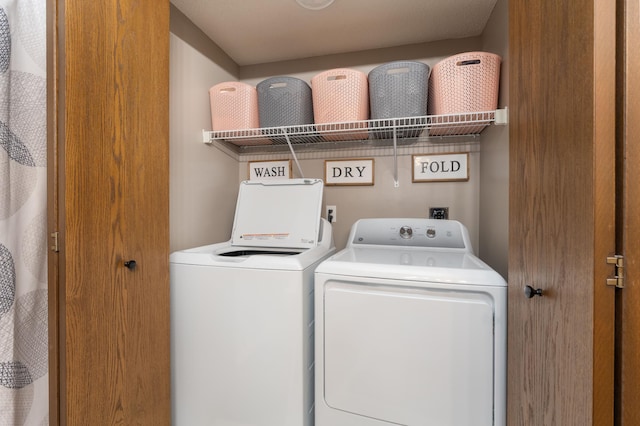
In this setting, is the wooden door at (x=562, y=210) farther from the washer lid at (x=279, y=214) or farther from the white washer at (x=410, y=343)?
the washer lid at (x=279, y=214)

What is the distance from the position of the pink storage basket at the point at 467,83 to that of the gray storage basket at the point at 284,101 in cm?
77

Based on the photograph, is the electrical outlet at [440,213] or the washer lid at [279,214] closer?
the washer lid at [279,214]

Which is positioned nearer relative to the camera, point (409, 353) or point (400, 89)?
point (409, 353)

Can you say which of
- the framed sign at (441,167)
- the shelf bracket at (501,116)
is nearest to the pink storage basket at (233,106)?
the framed sign at (441,167)

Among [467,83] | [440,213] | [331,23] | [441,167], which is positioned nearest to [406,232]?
[440,213]

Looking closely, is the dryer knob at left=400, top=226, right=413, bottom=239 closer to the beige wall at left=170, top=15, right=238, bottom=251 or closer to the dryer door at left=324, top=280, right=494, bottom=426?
the dryer door at left=324, top=280, right=494, bottom=426

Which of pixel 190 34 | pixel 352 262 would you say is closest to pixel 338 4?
pixel 190 34

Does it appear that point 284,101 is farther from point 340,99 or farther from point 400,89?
point 400,89

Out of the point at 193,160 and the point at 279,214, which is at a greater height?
the point at 193,160

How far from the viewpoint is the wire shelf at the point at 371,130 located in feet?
5.30

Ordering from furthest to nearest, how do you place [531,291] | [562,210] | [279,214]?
1. [279,214]
2. [531,291]
3. [562,210]

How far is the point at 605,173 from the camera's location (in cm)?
58

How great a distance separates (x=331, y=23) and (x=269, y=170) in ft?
3.48

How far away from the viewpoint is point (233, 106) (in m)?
1.91
